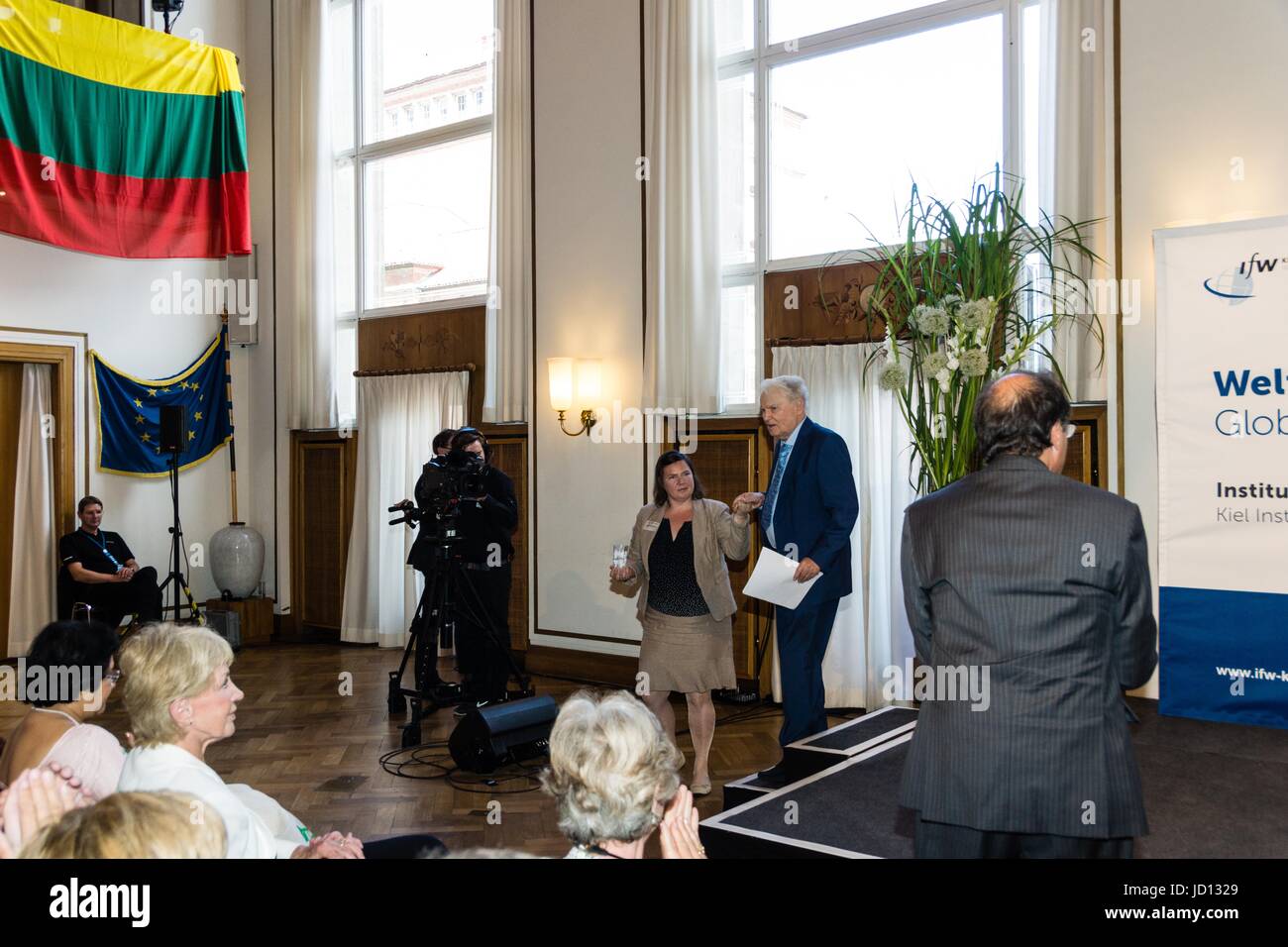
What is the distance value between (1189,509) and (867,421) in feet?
5.86

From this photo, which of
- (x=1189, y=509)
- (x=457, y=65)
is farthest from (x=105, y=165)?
(x=1189, y=509)

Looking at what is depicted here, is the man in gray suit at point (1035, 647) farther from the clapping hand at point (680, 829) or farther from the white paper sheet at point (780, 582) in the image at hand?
the white paper sheet at point (780, 582)

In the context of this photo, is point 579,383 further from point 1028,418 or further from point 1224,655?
point 1028,418

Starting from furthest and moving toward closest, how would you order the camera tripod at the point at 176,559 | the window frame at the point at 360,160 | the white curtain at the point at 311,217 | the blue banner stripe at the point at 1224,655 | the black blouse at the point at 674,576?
the white curtain at the point at 311,217 < the window frame at the point at 360,160 < the camera tripod at the point at 176,559 < the black blouse at the point at 674,576 < the blue banner stripe at the point at 1224,655

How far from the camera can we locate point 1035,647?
5.98ft

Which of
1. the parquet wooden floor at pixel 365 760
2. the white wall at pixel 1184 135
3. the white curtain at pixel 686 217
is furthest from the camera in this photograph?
the white curtain at pixel 686 217

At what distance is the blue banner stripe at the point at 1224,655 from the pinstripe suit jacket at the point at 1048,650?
2.79 m

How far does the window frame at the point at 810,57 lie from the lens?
541cm

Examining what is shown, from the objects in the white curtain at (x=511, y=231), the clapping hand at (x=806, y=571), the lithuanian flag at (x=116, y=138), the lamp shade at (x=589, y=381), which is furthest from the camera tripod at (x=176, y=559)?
the clapping hand at (x=806, y=571)

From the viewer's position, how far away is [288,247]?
29.1ft

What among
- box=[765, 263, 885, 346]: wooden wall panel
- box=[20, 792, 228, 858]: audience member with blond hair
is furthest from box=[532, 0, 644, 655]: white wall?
box=[20, 792, 228, 858]: audience member with blond hair

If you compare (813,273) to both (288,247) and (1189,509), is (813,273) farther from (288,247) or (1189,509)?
(288,247)

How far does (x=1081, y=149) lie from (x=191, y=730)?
469cm
